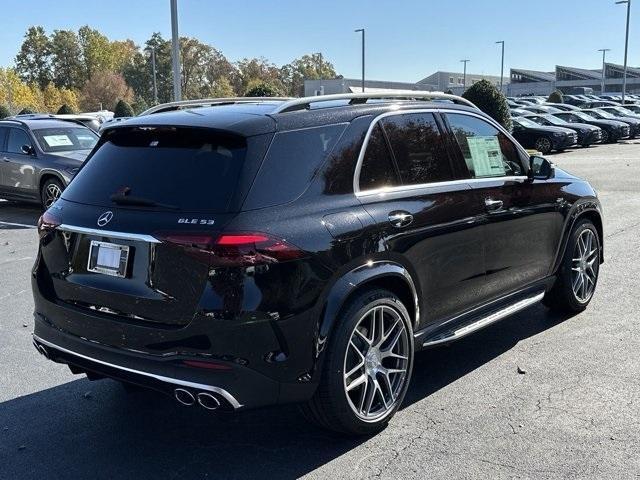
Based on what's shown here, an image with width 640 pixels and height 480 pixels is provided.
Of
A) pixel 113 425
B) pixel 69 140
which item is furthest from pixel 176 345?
pixel 69 140

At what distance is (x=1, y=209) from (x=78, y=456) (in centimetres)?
1133

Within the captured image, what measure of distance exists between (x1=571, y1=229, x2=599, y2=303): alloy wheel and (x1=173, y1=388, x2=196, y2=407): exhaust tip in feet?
12.3

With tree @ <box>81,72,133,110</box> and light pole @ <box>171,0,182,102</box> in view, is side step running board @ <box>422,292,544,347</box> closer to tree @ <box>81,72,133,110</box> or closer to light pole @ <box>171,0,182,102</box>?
light pole @ <box>171,0,182,102</box>

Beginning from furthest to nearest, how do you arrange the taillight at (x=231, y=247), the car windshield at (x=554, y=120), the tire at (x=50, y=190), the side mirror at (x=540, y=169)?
1. the car windshield at (x=554, y=120)
2. the tire at (x=50, y=190)
3. the side mirror at (x=540, y=169)
4. the taillight at (x=231, y=247)

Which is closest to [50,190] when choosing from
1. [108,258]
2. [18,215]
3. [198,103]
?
[18,215]

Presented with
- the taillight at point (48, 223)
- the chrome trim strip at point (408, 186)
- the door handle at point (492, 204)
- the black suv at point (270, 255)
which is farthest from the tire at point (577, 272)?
the taillight at point (48, 223)

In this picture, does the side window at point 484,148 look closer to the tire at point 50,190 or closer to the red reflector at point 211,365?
the red reflector at point 211,365

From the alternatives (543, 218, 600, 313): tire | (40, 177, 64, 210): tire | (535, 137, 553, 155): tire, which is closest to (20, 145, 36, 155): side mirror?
(40, 177, 64, 210): tire

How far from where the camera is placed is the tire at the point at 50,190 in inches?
462

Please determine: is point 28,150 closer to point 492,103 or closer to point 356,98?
point 356,98

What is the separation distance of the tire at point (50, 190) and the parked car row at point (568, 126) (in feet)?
60.2

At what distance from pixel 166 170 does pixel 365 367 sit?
1.51 m

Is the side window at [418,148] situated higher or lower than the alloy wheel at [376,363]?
higher

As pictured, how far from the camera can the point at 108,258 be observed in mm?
3410
